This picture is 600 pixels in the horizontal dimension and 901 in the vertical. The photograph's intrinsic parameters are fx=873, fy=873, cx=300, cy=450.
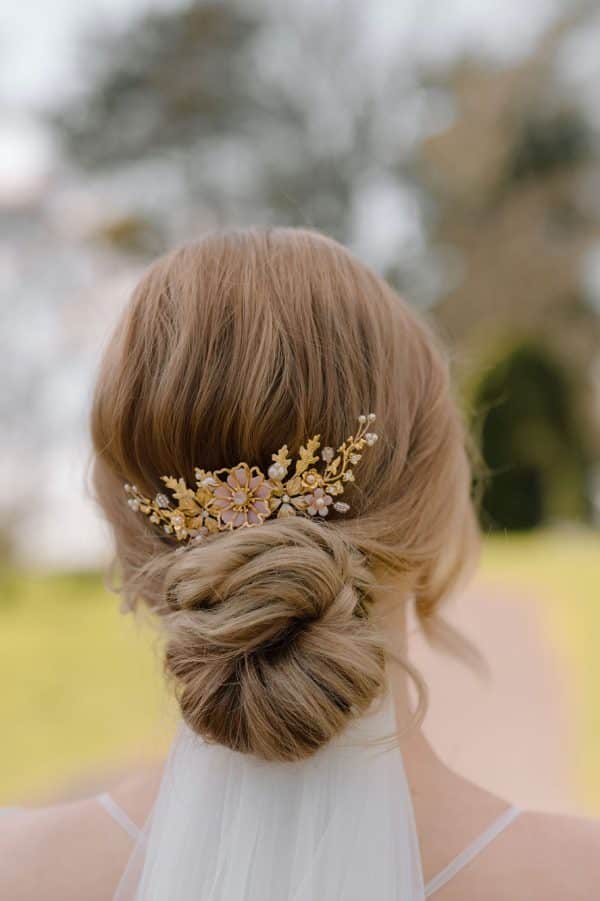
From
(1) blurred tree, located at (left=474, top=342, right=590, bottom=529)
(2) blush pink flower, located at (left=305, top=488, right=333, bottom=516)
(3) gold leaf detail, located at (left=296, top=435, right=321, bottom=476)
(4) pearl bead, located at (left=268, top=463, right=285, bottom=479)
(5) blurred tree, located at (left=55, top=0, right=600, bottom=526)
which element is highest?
(3) gold leaf detail, located at (left=296, top=435, right=321, bottom=476)

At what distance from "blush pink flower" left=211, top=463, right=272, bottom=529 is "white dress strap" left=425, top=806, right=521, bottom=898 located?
22.8 inches

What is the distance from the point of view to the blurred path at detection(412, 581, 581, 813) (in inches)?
182

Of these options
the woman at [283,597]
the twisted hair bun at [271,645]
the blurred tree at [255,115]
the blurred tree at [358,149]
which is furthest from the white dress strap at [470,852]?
the blurred tree at [255,115]

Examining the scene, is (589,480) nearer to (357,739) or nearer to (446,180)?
(446,180)

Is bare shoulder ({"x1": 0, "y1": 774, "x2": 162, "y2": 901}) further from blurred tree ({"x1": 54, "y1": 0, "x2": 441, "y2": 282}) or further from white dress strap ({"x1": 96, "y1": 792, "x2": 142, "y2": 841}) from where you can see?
blurred tree ({"x1": 54, "y1": 0, "x2": 441, "y2": 282})

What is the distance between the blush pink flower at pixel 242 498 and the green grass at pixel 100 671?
3.47 metres

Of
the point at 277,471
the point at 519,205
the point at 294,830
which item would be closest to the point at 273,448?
the point at 277,471

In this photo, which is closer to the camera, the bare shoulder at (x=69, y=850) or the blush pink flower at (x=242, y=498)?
the blush pink flower at (x=242, y=498)

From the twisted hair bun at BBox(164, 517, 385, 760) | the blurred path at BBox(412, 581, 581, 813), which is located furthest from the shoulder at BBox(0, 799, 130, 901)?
the blurred path at BBox(412, 581, 581, 813)

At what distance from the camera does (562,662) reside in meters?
5.45

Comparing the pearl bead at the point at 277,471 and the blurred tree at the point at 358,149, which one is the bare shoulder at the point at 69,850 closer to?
the pearl bead at the point at 277,471

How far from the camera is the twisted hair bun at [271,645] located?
117 cm

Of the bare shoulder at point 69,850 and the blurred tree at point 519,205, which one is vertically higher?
the bare shoulder at point 69,850

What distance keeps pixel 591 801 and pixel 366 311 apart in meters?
3.92
